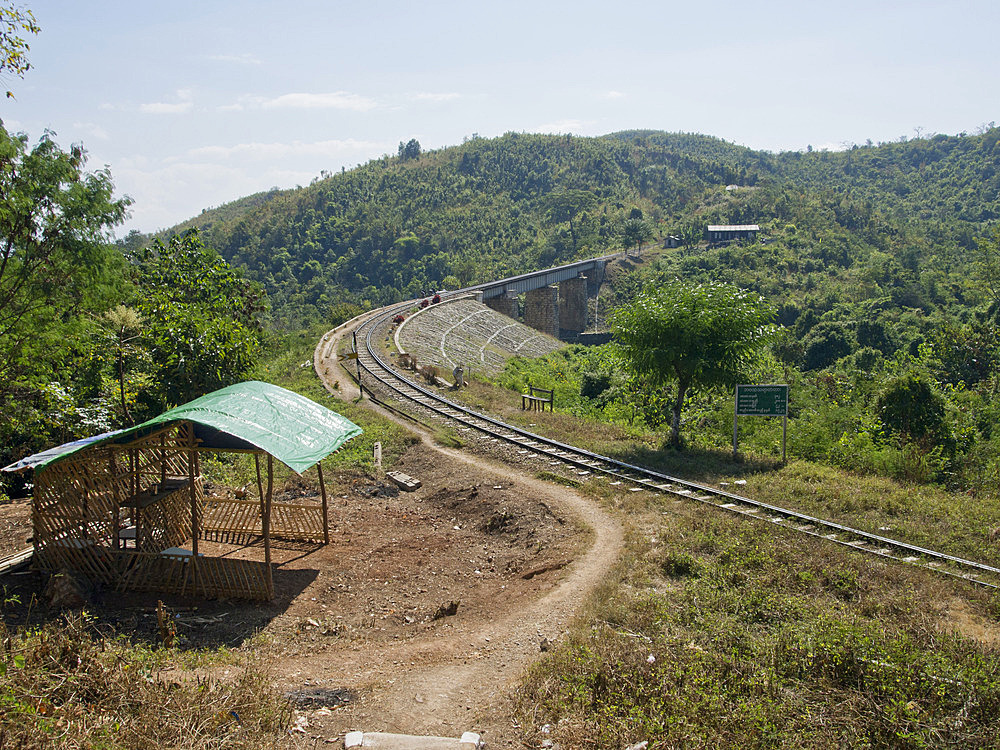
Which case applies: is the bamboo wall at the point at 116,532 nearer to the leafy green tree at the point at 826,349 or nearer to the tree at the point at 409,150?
the leafy green tree at the point at 826,349

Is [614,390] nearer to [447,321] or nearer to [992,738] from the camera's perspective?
[447,321]

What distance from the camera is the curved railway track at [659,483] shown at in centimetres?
923

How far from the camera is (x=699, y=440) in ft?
57.5

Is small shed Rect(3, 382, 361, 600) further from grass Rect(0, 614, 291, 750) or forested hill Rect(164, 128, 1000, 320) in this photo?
forested hill Rect(164, 128, 1000, 320)

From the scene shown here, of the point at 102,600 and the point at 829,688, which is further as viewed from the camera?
the point at 102,600

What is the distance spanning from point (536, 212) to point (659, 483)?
10543 centimetres

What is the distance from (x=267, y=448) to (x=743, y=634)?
21.5 feet

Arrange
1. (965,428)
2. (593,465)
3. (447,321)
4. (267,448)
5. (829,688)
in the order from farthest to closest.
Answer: (447,321) → (965,428) → (593,465) → (267,448) → (829,688)

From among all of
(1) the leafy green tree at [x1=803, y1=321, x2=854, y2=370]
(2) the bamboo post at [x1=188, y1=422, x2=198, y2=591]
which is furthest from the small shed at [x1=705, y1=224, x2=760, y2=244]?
(2) the bamboo post at [x1=188, y1=422, x2=198, y2=591]

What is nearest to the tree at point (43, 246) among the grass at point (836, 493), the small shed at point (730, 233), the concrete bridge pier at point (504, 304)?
the grass at point (836, 493)

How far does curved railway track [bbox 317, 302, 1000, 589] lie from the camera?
9229 mm

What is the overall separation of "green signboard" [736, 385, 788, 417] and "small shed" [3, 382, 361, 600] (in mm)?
9015

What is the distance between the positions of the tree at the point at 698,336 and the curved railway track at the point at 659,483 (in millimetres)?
3008

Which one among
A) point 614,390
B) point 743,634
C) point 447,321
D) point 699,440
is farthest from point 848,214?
point 743,634
